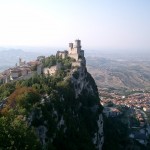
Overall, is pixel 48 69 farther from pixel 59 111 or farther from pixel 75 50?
pixel 59 111

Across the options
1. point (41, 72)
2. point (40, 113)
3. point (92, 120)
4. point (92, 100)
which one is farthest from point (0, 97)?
point (41, 72)

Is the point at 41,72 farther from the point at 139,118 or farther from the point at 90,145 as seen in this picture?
the point at 139,118

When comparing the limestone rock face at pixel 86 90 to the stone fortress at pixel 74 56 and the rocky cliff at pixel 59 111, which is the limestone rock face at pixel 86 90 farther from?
the stone fortress at pixel 74 56

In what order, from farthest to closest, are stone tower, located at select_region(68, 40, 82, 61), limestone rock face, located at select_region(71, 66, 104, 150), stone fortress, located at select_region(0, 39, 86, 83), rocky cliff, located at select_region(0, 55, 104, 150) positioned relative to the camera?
stone tower, located at select_region(68, 40, 82, 61), stone fortress, located at select_region(0, 39, 86, 83), limestone rock face, located at select_region(71, 66, 104, 150), rocky cliff, located at select_region(0, 55, 104, 150)

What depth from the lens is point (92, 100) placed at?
54938 mm

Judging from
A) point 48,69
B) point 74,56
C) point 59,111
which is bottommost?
point 59,111

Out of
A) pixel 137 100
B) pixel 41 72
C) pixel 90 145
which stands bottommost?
pixel 137 100

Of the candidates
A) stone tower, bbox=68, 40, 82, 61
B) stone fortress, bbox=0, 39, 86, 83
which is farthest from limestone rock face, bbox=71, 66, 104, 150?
stone tower, bbox=68, 40, 82, 61

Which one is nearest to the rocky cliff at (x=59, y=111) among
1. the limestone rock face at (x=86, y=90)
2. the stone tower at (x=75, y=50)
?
the limestone rock face at (x=86, y=90)

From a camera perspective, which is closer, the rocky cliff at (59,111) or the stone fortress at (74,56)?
the rocky cliff at (59,111)

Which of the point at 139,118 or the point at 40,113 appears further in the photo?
the point at 139,118

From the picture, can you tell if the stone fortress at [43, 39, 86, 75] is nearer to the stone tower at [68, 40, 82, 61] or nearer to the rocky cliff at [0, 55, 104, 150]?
the stone tower at [68, 40, 82, 61]

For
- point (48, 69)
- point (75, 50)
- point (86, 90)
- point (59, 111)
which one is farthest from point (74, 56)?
point (59, 111)

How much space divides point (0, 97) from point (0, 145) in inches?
736
